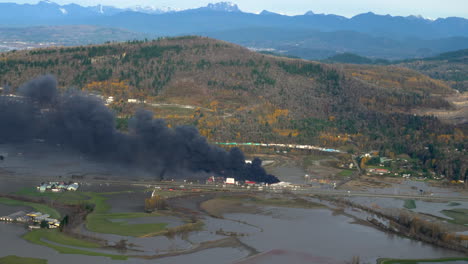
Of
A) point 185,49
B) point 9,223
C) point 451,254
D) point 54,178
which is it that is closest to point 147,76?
point 185,49

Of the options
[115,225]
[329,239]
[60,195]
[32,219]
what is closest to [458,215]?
[329,239]

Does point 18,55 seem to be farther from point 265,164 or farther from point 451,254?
point 451,254

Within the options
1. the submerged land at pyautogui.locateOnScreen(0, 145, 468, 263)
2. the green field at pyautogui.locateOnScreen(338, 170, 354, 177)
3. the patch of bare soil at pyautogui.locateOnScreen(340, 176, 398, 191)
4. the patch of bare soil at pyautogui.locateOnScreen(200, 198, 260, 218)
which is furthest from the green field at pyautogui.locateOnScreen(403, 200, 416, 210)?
the patch of bare soil at pyautogui.locateOnScreen(200, 198, 260, 218)

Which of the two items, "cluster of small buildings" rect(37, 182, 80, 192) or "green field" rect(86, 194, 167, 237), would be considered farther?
"cluster of small buildings" rect(37, 182, 80, 192)

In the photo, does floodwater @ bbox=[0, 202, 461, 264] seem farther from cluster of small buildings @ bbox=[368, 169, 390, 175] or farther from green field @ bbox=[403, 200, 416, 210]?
cluster of small buildings @ bbox=[368, 169, 390, 175]

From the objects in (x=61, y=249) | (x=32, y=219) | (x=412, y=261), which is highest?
(x=412, y=261)

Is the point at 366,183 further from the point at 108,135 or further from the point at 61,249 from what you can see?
the point at 61,249
